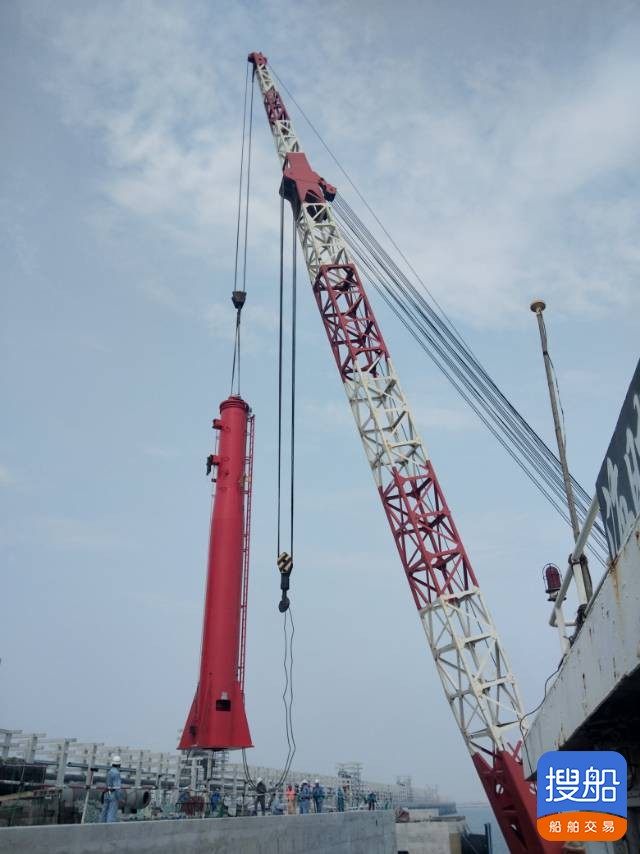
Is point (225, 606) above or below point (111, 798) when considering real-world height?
above

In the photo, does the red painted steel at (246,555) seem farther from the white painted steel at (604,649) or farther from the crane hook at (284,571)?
the white painted steel at (604,649)

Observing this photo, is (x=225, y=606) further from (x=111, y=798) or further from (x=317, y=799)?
(x=111, y=798)

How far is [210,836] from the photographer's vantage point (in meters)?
16.5

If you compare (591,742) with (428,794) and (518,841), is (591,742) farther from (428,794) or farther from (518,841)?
(428,794)

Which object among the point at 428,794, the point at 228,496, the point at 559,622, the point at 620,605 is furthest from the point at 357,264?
the point at 428,794

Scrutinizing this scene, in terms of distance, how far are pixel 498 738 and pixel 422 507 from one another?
33.3 ft

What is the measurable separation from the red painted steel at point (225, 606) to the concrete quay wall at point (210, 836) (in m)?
4.06

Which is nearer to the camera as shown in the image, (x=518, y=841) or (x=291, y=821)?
(x=291, y=821)

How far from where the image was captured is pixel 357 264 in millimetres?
38844

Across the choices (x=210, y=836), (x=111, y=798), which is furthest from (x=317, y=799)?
(x=111, y=798)

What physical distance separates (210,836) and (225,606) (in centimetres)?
980

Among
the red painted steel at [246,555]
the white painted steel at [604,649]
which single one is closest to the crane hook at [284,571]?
the red painted steel at [246,555]

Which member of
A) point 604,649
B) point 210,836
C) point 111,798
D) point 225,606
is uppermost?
point 225,606

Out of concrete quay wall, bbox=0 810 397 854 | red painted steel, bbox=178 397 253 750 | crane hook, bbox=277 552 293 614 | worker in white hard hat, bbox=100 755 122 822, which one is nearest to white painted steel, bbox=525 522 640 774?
concrete quay wall, bbox=0 810 397 854
